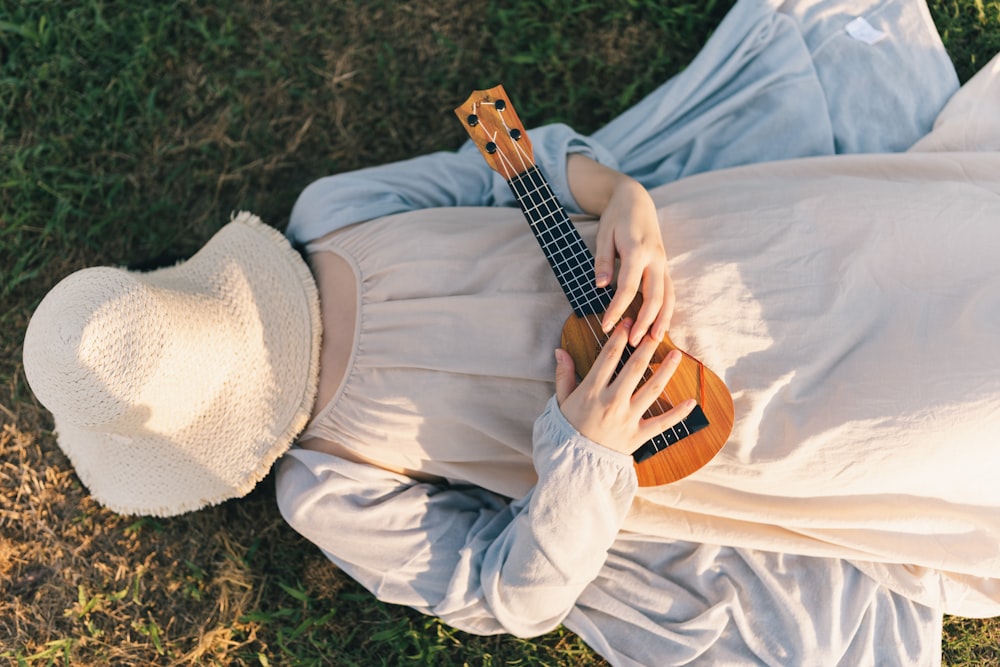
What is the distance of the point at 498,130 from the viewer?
5.57 feet

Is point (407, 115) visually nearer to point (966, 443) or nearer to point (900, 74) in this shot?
point (900, 74)

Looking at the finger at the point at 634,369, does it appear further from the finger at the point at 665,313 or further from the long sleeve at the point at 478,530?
the long sleeve at the point at 478,530

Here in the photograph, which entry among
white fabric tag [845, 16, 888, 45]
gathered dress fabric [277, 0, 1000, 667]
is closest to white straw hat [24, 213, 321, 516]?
gathered dress fabric [277, 0, 1000, 667]

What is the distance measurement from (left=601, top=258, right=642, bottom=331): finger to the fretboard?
0.22 feet

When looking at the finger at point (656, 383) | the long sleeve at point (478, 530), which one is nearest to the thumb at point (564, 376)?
the long sleeve at point (478, 530)

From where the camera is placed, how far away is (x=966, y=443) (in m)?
1.71

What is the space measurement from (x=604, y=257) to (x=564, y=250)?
96 millimetres

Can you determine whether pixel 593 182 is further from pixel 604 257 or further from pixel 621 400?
pixel 621 400

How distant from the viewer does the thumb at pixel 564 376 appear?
5.64ft

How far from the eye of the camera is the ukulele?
171cm

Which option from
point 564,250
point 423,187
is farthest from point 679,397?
point 423,187

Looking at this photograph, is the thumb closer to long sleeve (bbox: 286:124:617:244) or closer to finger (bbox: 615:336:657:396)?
finger (bbox: 615:336:657:396)

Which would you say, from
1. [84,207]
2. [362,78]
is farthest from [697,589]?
[84,207]

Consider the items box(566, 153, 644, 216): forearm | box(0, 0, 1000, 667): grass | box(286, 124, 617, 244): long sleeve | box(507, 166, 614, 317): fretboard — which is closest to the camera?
box(507, 166, 614, 317): fretboard
